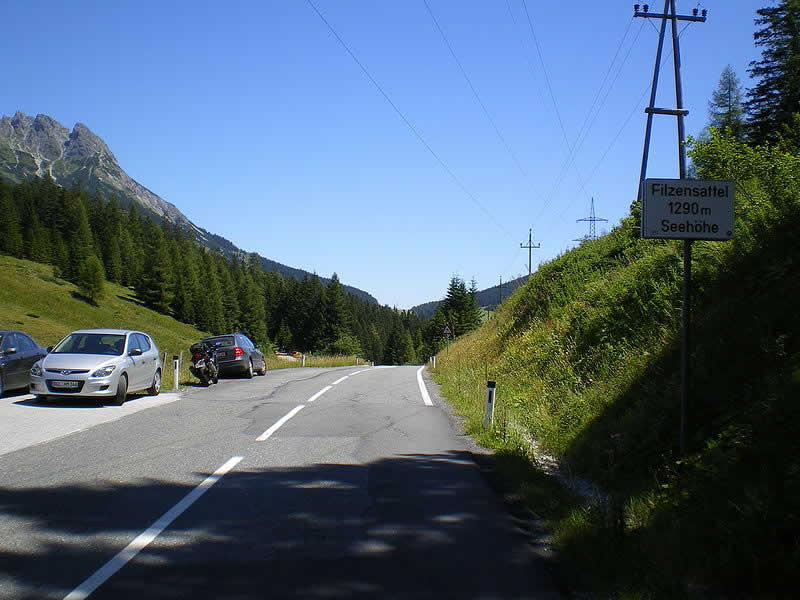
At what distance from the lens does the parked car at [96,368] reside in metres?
13.3

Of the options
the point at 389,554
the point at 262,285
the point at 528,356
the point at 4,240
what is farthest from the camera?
the point at 262,285

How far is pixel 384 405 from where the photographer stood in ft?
50.5

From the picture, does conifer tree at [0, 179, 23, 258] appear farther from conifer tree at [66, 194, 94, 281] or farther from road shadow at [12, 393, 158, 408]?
road shadow at [12, 393, 158, 408]

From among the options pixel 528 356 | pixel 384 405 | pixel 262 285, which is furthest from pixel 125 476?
pixel 262 285

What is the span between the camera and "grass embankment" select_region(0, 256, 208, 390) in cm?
8042

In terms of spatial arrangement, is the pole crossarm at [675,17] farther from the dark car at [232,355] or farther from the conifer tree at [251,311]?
the conifer tree at [251,311]

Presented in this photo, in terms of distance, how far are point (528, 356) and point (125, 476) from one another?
42.2 feet

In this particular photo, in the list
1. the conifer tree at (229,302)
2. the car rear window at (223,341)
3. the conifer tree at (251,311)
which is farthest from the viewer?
the conifer tree at (251,311)

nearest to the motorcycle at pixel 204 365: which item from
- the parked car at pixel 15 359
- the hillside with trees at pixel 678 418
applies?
the parked car at pixel 15 359

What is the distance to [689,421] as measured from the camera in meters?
6.91

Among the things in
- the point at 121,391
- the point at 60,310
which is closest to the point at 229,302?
the point at 60,310

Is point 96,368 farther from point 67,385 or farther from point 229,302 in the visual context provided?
point 229,302

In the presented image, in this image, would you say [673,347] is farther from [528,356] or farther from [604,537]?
[528,356]

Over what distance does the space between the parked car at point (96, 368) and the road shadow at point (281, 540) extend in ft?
23.6
